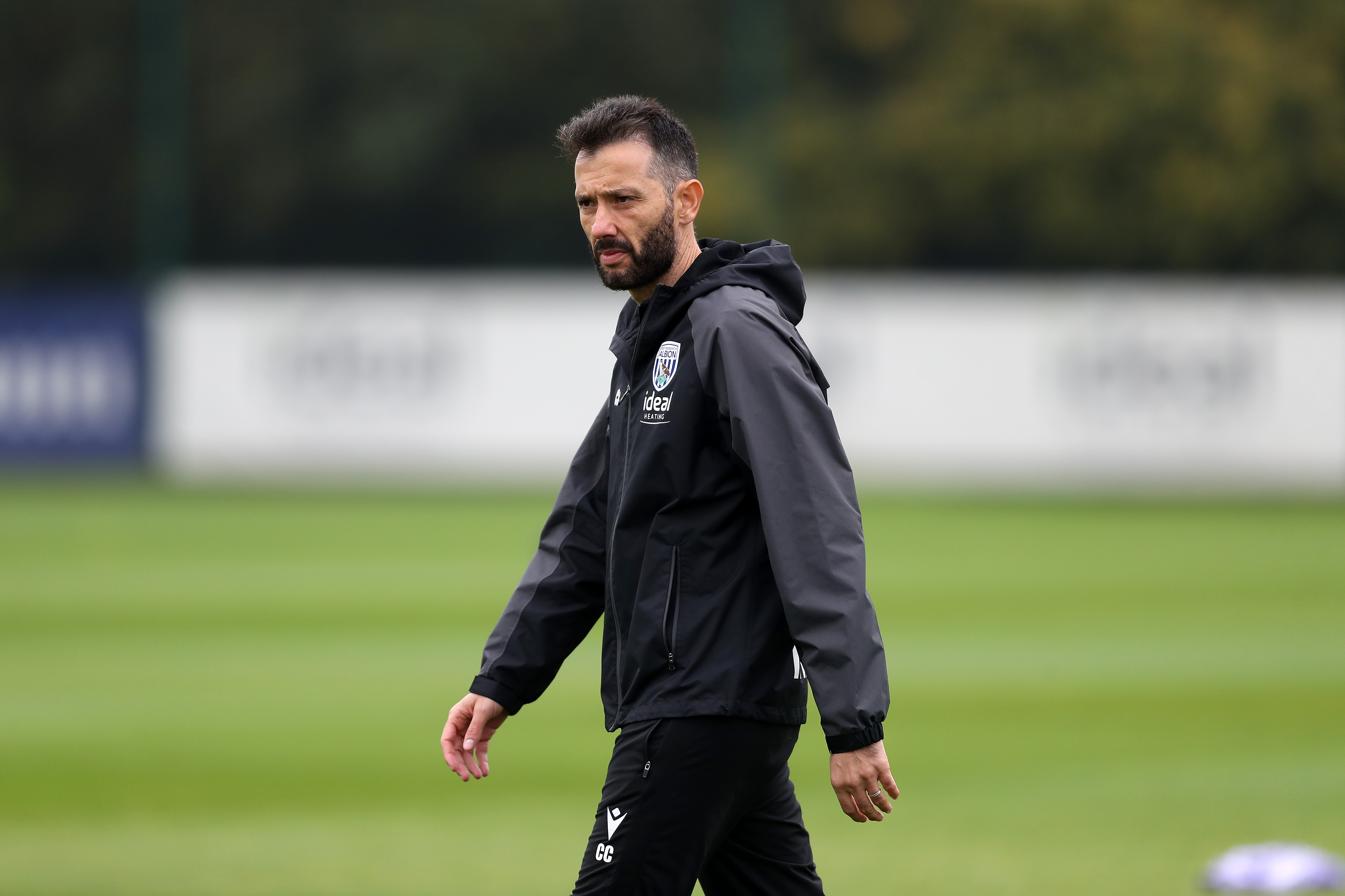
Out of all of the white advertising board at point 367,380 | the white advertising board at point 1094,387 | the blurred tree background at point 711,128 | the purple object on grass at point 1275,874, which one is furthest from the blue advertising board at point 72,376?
the purple object on grass at point 1275,874

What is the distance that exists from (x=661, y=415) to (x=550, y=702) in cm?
743

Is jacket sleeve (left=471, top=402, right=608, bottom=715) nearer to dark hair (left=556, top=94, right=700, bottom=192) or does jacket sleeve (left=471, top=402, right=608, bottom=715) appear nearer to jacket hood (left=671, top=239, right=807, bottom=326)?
jacket hood (left=671, top=239, right=807, bottom=326)

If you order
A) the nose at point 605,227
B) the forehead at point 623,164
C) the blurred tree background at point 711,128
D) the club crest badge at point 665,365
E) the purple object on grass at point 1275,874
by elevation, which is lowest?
the purple object on grass at point 1275,874

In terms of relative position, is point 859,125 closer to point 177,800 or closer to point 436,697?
point 436,697

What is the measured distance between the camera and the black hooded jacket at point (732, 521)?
421 cm

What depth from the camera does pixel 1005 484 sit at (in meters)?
26.9

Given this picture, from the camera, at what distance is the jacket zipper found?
4570mm

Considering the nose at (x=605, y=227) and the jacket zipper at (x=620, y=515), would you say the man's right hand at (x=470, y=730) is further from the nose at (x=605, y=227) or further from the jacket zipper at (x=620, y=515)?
the nose at (x=605, y=227)

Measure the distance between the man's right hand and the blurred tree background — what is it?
94.4 feet

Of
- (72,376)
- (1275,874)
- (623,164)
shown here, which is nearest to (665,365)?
(623,164)

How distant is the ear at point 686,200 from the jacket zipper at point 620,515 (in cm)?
23

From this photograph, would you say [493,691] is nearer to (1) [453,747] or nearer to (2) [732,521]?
(1) [453,747]

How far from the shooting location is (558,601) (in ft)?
16.2

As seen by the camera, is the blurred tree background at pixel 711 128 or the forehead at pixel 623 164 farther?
the blurred tree background at pixel 711 128
